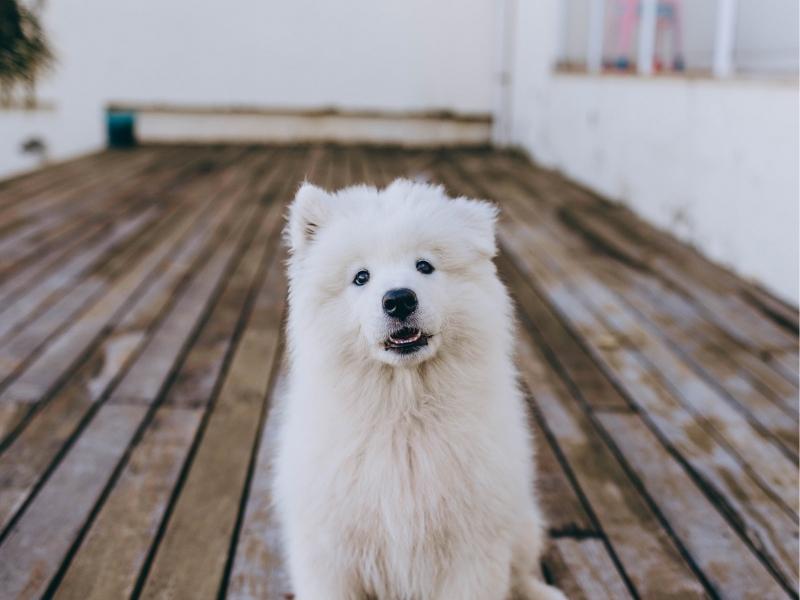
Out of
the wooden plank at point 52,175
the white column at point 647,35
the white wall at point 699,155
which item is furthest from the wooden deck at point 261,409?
the white column at point 647,35

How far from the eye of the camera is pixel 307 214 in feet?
5.61

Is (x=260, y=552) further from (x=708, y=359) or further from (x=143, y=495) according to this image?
(x=708, y=359)

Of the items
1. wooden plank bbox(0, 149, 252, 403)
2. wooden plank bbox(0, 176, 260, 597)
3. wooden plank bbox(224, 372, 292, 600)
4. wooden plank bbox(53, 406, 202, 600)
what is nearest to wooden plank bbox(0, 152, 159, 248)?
wooden plank bbox(0, 149, 252, 403)

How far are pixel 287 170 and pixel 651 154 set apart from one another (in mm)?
3424

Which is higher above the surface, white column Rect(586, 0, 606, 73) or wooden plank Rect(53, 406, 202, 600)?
white column Rect(586, 0, 606, 73)

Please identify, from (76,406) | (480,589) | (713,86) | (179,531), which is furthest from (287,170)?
(480,589)

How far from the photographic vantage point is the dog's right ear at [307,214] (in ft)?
5.56

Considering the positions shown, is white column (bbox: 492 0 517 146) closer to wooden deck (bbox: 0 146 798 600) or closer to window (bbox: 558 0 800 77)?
window (bbox: 558 0 800 77)

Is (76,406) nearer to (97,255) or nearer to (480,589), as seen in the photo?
(480,589)

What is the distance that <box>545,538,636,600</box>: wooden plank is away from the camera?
181cm

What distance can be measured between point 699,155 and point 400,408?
3.61m

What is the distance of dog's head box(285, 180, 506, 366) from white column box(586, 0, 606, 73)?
5.34 metres

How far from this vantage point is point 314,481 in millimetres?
1607

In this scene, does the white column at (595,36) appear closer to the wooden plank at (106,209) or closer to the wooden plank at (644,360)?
the wooden plank at (644,360)
